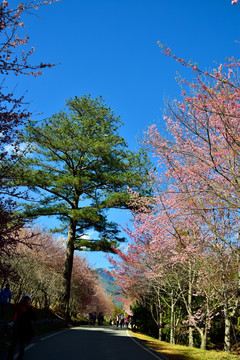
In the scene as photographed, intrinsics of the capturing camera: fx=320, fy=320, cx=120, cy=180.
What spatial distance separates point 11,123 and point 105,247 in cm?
1814

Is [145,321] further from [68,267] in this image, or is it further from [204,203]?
[204,203]

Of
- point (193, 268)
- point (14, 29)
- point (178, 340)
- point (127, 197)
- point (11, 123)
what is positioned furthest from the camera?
point (127, 197)

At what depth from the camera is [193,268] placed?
44.3 feet

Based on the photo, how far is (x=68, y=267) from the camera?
23000mm

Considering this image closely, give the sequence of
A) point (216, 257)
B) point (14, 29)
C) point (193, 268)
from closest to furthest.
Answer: point (14, 29), point (216, 257), point (193, 268)

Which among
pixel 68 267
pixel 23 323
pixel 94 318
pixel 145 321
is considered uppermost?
pixel 68 267

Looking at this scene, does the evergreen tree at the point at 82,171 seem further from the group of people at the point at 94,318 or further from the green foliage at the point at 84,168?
the group of people at the point at 94,318

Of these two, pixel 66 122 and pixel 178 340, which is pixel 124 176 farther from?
pixel 178 340

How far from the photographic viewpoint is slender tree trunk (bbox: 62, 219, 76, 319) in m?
22.1

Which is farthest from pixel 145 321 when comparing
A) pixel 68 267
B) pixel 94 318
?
pixel 94 318

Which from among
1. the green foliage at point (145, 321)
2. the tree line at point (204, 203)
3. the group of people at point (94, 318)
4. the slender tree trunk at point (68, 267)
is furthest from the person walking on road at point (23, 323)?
the group of people at point (94, 318)

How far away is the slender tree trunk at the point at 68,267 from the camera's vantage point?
22125mm

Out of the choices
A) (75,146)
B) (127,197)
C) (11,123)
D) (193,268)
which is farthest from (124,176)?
(11,123)

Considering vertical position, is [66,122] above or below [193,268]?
above
